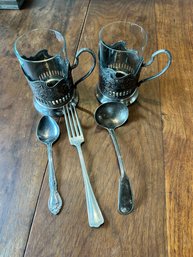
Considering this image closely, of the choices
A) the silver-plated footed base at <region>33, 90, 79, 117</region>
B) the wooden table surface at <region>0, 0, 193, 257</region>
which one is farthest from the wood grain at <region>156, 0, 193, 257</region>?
the silver-plated footed base at <region>33, 90, 79, 117</region>

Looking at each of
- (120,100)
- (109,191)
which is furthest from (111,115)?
(109,191)

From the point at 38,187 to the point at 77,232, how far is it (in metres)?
0.10

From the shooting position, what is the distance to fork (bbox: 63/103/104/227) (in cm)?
36

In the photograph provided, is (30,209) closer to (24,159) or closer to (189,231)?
(24,159)

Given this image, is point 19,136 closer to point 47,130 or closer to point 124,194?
point 47,130

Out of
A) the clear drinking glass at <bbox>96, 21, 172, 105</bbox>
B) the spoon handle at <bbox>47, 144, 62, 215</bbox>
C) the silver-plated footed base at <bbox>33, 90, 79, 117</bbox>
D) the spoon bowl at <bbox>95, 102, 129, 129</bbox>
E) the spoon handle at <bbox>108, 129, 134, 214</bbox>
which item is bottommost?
the spoon handle at <bbox>108, 129, 134, 214</bbox>

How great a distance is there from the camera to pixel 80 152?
1.38 feet

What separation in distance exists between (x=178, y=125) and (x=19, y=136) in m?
0.32

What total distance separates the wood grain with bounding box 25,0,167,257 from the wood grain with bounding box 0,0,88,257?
2 centimetres

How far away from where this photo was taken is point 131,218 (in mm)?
364

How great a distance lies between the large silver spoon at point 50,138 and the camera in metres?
0.38

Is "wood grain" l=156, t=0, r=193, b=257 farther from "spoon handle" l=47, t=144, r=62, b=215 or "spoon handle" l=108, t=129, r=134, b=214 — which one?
"spoon handle" l=47, t=144, r=62, b=215

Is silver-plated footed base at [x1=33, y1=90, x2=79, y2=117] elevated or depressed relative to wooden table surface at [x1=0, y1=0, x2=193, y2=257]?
elevated

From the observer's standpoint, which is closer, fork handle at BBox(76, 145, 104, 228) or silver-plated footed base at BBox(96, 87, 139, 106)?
fork handle at BBox(76, 145, 104, 228)
